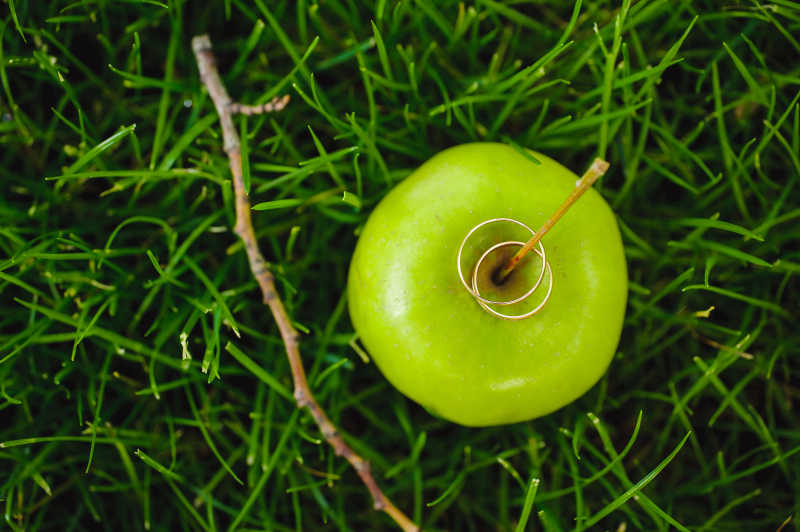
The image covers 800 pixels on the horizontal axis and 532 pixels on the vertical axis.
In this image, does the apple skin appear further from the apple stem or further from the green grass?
the green grass

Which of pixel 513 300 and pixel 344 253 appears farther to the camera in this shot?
pixel 344 253

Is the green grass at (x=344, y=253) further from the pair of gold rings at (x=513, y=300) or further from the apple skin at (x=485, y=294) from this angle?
the pair of gold rings at (x=513, y=300)

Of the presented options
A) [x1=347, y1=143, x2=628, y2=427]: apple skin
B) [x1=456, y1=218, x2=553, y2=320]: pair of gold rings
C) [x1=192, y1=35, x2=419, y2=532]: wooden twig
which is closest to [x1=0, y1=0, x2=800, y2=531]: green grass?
[x1=192, y1=35, x2=419, y2=532]: wooden twig

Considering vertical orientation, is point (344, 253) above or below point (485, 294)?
below

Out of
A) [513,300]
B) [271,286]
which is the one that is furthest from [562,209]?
[271,286]

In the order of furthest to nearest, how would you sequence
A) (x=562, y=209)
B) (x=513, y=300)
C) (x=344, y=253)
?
(x=344, y=253)
(x=513, y=300)
(x=562, y=209)

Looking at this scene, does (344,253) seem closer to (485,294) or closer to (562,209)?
(485,294)

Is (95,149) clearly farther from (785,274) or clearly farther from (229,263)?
(785,274)
